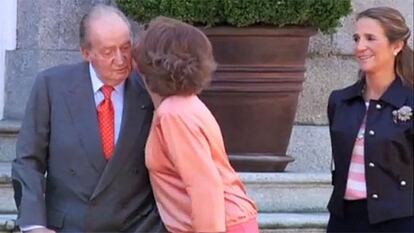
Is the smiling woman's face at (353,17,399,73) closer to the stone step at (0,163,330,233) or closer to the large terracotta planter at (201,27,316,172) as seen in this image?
the stone step at (0,163,330,233)

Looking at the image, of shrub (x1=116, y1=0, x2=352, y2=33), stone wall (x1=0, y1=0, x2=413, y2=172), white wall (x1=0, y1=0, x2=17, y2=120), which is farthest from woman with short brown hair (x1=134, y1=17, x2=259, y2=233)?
white wall (x1=0, y1=0, x2=17, y2=120)

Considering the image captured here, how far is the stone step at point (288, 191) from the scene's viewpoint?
6.00 meters

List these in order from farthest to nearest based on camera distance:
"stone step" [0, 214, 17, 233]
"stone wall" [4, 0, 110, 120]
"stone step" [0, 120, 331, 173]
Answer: "stone step" [0, 120, 331, 173], "stone wall" [4, 0, 110, 120], "stone step" [0, 214, 17, 233]

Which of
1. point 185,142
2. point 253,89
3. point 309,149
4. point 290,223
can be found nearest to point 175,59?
point 185,142

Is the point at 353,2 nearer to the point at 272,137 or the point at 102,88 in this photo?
the point at 272,137

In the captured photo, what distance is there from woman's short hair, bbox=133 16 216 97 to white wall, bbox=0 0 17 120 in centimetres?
311

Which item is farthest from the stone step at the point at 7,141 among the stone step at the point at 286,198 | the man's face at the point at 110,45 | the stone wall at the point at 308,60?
the man's face at the point at 110,45

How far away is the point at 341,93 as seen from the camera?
14.2 feet

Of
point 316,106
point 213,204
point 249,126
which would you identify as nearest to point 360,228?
point 213,204

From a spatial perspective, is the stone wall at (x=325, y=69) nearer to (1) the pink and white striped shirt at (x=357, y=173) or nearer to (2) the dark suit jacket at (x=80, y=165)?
(1) the pink and white striped shirt at (x=357, y=173)

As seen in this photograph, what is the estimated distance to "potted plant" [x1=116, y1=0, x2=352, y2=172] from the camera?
5.96 meters

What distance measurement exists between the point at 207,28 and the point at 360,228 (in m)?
2.09

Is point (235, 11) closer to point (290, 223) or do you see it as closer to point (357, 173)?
point (290, 223)

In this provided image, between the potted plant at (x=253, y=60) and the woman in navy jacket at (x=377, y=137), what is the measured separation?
70.0 inches
